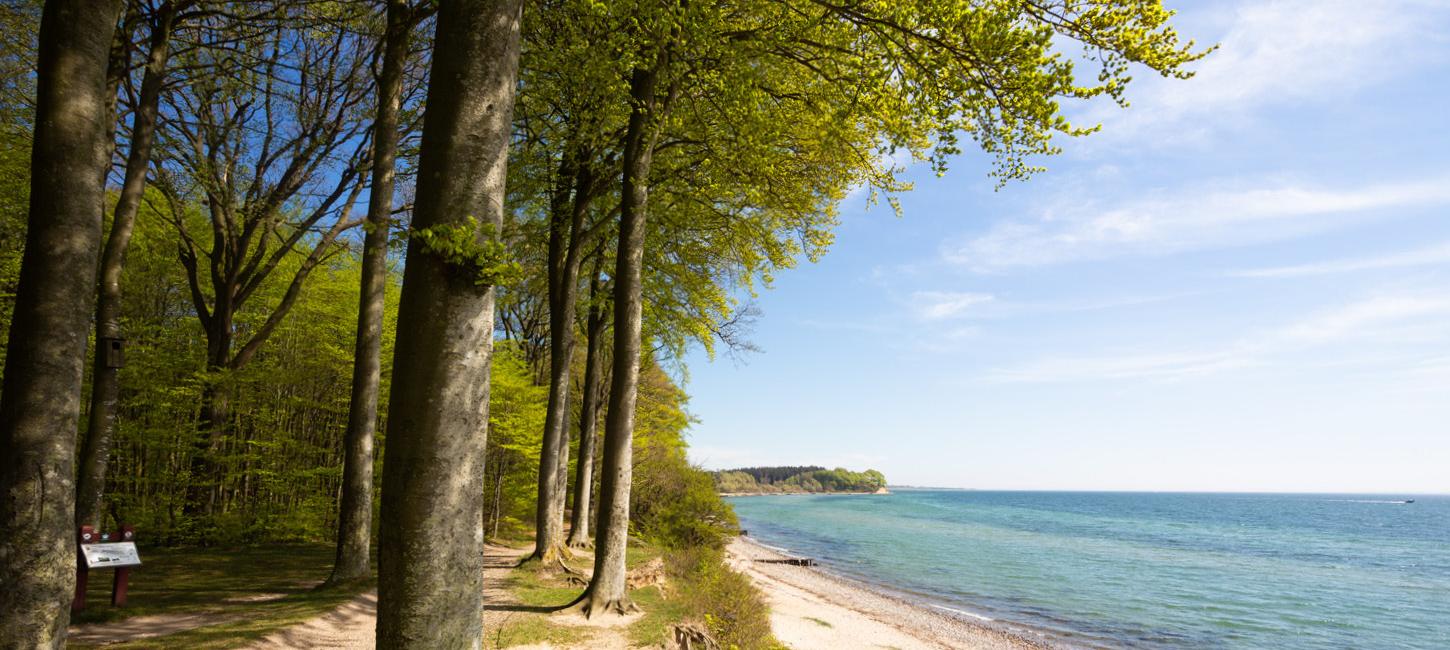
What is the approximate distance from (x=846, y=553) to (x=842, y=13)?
105ft

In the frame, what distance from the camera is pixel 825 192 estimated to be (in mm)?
12430

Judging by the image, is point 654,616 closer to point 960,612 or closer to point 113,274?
point 113,274

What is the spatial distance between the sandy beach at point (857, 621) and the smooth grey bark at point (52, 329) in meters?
9.42

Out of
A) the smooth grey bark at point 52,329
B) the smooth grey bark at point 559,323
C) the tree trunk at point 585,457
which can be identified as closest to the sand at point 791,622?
the smooth grey bark at point 559,323

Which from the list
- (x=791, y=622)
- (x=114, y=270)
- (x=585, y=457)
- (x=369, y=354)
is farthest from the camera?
(x=585, y=457)

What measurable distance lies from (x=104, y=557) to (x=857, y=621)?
540 inches

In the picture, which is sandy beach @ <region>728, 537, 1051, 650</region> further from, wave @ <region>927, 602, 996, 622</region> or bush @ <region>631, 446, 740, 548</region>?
bush @ <region>631, 446, 740, 548</region>

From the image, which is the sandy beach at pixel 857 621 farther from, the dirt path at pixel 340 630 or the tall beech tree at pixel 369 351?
the tall beech tree at pixel 369 351

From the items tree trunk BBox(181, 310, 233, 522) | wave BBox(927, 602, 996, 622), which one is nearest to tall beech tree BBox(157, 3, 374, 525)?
tree trunk BBox(181, 310, 233, 522)

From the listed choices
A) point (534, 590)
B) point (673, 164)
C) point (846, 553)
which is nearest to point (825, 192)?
point (673, 164)

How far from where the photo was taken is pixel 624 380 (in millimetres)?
9078

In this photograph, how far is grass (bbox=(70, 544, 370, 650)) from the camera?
22.3 ft

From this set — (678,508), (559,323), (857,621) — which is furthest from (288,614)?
(678,508)

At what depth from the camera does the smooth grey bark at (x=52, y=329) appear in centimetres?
468
